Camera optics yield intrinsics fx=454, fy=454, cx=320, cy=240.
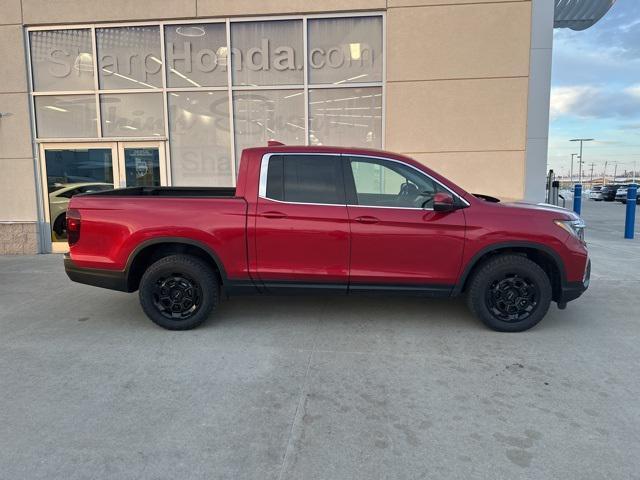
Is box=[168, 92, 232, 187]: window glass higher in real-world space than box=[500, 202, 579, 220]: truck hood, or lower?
higher

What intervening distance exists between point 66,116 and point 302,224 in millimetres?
7269

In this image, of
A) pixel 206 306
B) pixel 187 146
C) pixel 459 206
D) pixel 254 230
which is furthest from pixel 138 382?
pixel 187 146

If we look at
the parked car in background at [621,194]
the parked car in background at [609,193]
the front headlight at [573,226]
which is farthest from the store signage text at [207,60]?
the parked car in background at [609,193]

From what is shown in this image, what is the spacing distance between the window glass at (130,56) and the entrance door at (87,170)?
1.27 meters

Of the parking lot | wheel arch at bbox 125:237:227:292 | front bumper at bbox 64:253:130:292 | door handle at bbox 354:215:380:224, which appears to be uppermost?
door handle at bbox 354:215:380:224

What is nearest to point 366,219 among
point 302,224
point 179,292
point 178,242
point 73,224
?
point 302,224

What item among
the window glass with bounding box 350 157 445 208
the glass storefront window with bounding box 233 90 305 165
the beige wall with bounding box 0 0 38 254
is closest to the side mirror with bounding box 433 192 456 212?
the window glass with bounding box 350 157 445 208

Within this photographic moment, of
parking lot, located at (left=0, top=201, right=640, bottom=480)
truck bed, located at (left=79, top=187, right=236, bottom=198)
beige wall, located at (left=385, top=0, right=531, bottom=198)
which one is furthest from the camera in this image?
beige wall, located at (left=385, top=0, right=531, bottom=198)

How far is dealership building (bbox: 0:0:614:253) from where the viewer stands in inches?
326

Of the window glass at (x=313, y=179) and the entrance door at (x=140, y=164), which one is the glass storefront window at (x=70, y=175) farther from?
the window glass at (x=313, y=179)

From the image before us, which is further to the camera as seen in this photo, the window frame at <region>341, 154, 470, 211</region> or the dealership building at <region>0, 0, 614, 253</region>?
the dealership building at <region>0, 0, 614, 253</region>

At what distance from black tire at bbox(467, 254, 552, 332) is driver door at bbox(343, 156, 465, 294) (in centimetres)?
30

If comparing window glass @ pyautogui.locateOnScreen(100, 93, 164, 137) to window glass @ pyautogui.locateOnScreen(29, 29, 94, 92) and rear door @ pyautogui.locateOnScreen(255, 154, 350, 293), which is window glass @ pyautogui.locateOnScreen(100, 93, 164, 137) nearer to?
window glass @ pyautogui.locateOnScreen(29, 29, 94, 92)

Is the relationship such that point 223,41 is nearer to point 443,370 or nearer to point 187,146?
point 187,146
